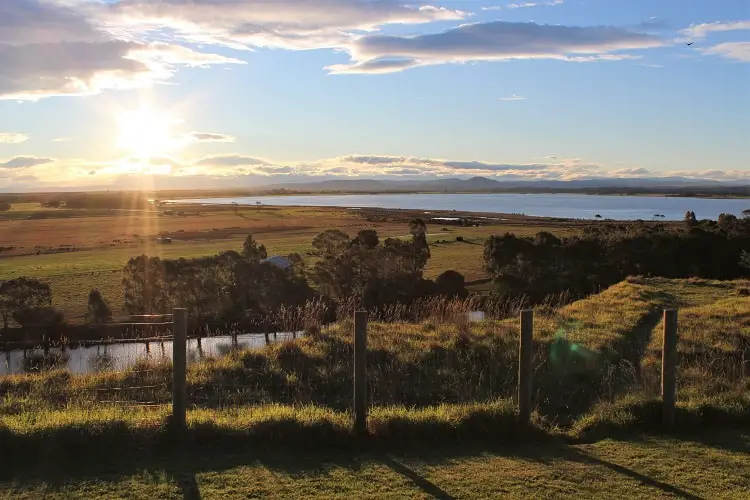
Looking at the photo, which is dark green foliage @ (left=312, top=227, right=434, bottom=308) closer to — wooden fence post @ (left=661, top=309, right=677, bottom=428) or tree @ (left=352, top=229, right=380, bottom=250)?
tree @ (left=352, top=229, right=380, bottom=250)

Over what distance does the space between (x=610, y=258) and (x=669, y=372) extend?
30.4 meters

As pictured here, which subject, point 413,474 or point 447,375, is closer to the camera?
point 413,474

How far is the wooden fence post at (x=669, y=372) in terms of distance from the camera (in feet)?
23.0

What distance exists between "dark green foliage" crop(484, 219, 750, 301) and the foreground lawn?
2503cm

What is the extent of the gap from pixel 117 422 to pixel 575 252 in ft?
105

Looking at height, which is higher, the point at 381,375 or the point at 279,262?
the point at 381,375

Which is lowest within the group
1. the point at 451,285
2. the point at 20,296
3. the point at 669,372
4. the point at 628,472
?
Result: the point at 20,296

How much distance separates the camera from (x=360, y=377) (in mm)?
6707

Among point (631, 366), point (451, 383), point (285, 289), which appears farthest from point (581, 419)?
point (285, 289)

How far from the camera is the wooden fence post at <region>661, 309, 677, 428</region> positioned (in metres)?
7.02

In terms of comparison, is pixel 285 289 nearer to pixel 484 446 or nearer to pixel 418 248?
pixel 418 248

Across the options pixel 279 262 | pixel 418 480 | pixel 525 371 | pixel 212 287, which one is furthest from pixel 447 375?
pixel 279 262

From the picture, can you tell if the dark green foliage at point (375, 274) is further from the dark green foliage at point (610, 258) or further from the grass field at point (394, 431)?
the grass field at point (394, 431)

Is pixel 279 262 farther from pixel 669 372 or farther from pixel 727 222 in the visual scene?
pixel 727 222
